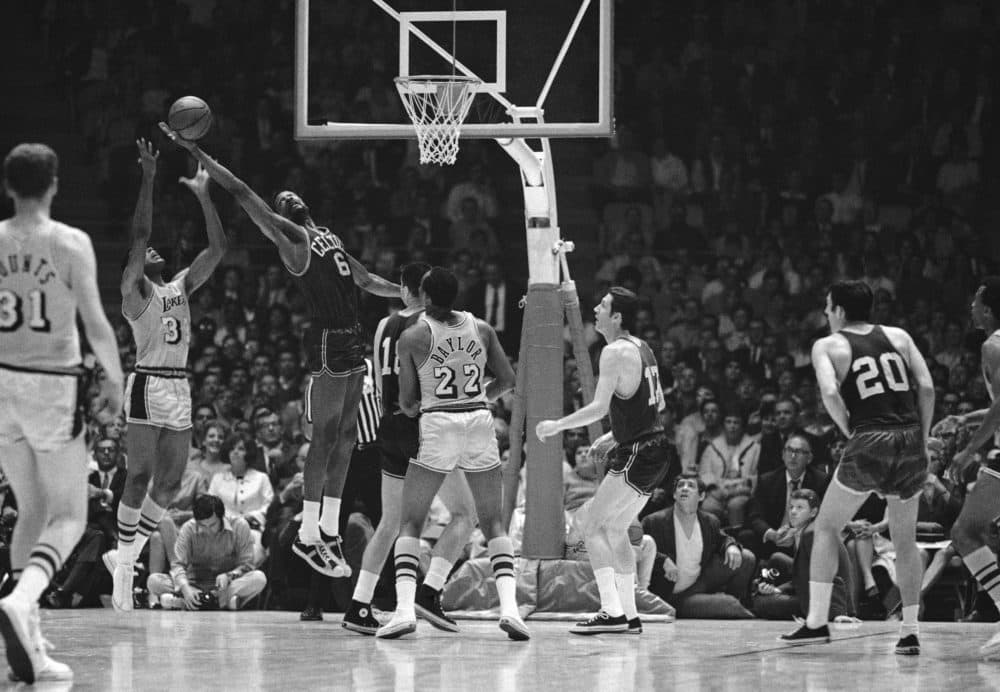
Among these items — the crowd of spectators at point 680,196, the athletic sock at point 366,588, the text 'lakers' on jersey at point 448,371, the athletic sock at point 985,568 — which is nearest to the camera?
the athletic sock at point 985,568

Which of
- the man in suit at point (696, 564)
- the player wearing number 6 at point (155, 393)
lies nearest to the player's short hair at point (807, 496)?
the man in suit at point (696, 564)

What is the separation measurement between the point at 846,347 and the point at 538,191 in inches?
167

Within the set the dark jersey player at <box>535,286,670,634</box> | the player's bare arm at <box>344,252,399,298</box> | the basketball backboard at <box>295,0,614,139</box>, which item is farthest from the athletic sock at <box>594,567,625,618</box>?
the basketball backboard at <box>295,0,614,139</box>

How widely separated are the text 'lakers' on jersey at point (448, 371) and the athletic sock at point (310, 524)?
1.57 metres

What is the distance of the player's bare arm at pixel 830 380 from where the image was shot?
854 centimetres

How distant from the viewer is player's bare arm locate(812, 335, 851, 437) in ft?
28.0

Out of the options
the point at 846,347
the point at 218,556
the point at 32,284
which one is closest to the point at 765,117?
the point at 218,556

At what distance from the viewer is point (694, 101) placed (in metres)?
20.3

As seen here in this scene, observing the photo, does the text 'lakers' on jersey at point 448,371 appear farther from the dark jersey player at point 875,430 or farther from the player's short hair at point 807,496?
the player's short hair at point 807,496

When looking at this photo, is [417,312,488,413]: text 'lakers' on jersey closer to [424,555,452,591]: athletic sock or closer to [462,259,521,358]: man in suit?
[424,555,452,591]: athletic sock

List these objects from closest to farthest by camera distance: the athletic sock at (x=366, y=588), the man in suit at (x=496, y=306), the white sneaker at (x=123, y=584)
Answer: the athletic sock at (x=366, y=588)
the white sneaker at (x=123, y=584)
the man in suit at (x=496, y=306)

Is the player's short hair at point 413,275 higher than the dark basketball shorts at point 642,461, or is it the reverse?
the player's short hair at point 413,275

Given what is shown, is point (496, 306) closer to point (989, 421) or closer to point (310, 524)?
point (310, 524)

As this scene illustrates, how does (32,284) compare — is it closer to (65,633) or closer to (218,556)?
(65,633)
